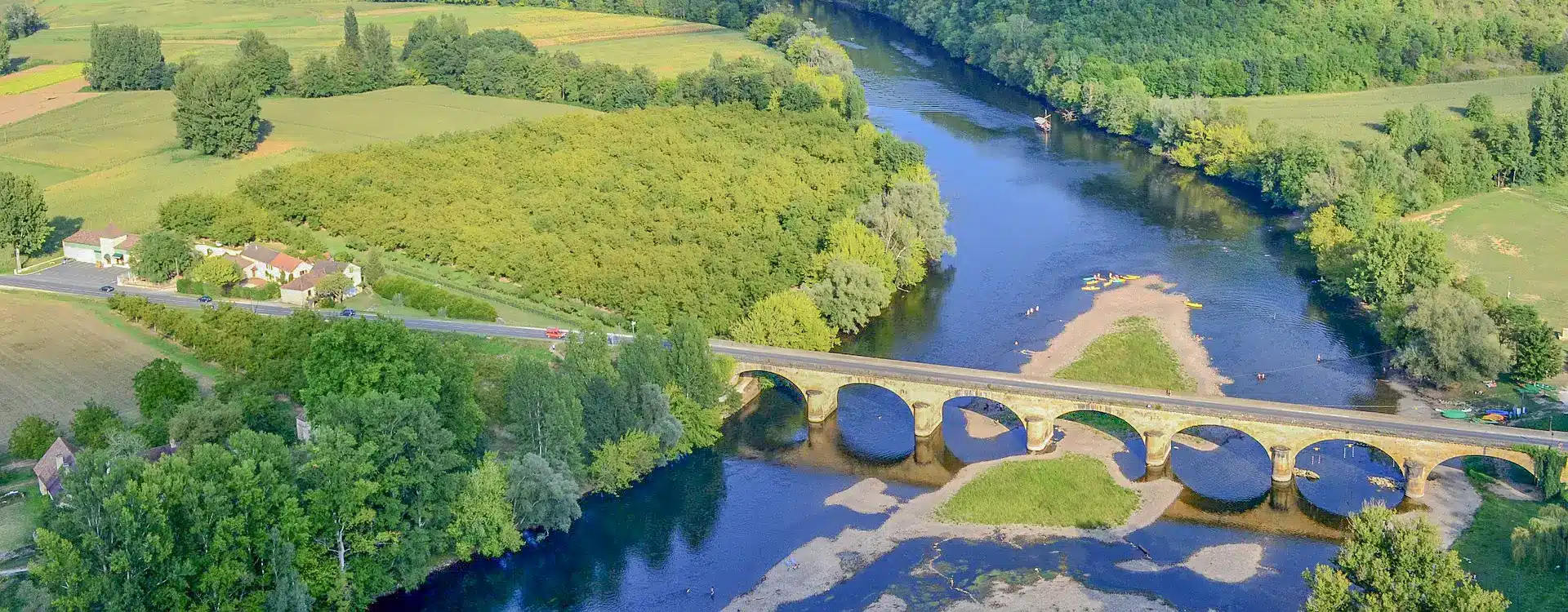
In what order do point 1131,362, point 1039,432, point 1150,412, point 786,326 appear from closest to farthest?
point 1150,412, point 1039,432, point 786,326, point 1131,362

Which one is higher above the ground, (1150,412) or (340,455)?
(340,455)

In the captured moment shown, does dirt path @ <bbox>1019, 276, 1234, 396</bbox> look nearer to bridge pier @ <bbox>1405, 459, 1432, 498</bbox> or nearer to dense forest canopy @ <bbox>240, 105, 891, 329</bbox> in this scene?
bridge pier @ <bbox>1405, 459, 1432, 498</bbox>

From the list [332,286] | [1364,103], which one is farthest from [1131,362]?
[1364,103]

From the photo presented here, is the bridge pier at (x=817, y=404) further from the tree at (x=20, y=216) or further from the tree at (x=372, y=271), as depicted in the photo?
the tree at (x=20, y=216)

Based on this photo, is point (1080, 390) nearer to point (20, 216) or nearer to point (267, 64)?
point (20, 216)

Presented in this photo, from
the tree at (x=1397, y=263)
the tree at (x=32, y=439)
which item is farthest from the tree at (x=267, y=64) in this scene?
the tree at (x=1397, y=263)

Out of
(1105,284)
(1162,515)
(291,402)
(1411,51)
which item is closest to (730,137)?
(1105,284)
